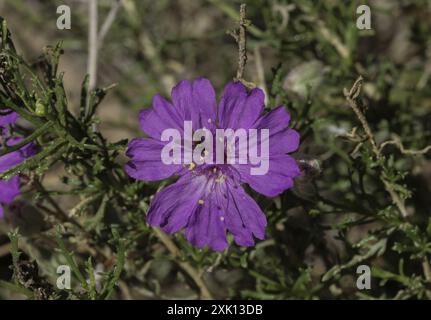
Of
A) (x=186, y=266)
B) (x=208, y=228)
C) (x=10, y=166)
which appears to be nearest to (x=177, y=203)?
(x=208, y=228)

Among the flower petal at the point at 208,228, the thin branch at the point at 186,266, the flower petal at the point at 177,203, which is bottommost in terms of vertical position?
the thin branch at the point at 186,266

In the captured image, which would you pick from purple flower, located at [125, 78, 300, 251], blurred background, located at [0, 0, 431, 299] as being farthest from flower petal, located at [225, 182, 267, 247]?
blurred background, located at [0, 0, 431, 299]

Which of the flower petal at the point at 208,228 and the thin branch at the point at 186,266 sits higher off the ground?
the flower petal at the point at 208,228

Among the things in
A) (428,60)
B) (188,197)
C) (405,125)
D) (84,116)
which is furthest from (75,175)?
(428,60)

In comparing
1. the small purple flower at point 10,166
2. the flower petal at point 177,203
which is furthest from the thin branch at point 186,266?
the small purple flower at point 10,166

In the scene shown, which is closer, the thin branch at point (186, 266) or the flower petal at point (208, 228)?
the flower petal at point (208, 228)

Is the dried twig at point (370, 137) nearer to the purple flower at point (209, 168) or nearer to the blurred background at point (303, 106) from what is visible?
the blurred background at point (303, 106)

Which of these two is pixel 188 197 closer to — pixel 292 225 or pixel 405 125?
pixel 292 225

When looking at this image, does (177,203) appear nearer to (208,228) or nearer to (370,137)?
(208,228)

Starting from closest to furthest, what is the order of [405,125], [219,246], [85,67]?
1. [219,246]
2. [405,125]
3. [85,67]
